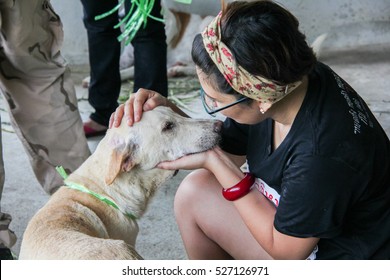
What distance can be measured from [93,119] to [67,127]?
93 cm

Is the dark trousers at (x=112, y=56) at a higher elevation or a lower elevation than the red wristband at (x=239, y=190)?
lower

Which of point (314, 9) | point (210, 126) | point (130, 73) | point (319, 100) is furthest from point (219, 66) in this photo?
point (314, 9)

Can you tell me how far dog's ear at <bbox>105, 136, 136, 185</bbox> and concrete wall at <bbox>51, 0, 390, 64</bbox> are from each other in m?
3.82

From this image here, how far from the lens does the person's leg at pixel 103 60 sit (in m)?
3.82

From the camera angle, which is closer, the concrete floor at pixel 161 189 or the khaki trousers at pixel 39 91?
the khaki trousers at pixel 39 91

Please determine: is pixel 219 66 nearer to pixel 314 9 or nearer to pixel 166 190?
pixel 166 190

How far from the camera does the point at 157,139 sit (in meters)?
2.22

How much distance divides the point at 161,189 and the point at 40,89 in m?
0.89

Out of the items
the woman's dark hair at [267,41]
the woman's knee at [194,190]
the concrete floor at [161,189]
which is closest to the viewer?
the woman's dark hair at [267,41]

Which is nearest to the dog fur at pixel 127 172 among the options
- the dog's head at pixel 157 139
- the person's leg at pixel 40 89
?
the dog's head at pixel 157 139

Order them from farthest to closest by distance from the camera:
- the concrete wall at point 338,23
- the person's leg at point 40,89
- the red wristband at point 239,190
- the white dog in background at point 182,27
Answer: the concrete wall at point 338,23
the white dog in background at point 182,27
the person's leg at point 40,89
the red wristband at point 239,190

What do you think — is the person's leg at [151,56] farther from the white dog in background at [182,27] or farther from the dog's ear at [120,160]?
the white dog in background at [182,27]

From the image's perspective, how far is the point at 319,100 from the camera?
68.0 inches

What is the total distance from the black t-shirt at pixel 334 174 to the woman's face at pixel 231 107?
0.12 meters
